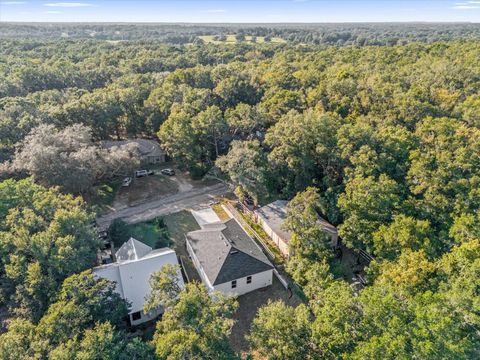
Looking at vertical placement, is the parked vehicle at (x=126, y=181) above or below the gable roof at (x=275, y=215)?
below

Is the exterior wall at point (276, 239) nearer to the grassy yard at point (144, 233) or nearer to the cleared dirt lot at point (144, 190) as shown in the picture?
the grassy yard at point (144, 233)

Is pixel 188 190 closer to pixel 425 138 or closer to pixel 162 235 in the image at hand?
pixel 162 235

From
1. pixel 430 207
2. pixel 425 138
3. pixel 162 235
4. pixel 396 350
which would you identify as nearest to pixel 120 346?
pixel 396 350

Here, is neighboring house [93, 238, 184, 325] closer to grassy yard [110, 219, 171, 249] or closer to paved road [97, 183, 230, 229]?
grassy yard [110, 219, 171, 249]

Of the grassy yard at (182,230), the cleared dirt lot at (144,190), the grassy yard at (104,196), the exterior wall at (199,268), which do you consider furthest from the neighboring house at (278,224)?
the grassy yard at (104,196)

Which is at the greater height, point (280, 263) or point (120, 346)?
point (120, 346)

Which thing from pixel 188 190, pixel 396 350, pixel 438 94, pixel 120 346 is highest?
pixel 438 94
